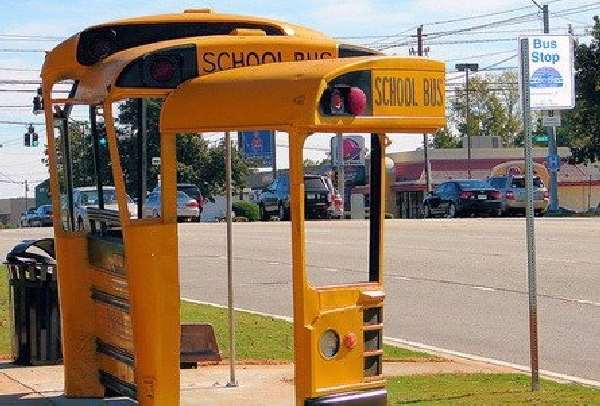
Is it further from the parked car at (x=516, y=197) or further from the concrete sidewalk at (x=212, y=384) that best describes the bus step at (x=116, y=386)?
the parked car at (x=516, y=197)

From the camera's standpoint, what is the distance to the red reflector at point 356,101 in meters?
6.88

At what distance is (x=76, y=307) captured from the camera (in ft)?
29.2

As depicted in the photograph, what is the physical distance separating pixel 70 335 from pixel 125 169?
1530mm

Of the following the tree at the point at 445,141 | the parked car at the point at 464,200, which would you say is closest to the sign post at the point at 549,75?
the parked car at the point at 464,200

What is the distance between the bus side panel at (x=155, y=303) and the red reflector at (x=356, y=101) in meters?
1.42

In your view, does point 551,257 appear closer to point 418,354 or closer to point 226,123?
point 418,354

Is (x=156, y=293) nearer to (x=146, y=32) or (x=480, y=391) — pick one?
(x=146, y=32)

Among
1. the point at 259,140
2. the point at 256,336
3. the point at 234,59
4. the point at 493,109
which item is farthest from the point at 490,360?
the point at 493,109

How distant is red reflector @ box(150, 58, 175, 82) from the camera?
289 inches

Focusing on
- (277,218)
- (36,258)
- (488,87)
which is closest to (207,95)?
(36,258)

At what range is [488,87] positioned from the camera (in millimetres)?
121500

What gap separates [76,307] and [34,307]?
6.36 feet

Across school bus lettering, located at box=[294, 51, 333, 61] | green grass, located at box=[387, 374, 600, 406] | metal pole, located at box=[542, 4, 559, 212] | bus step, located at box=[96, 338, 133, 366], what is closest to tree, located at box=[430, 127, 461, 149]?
metal pole, located at box=[542, 4, 559, 212]

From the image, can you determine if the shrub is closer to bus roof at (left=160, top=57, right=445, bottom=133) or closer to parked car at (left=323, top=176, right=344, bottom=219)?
parked car at (left=323, top=176, right=344, bottom=219)
